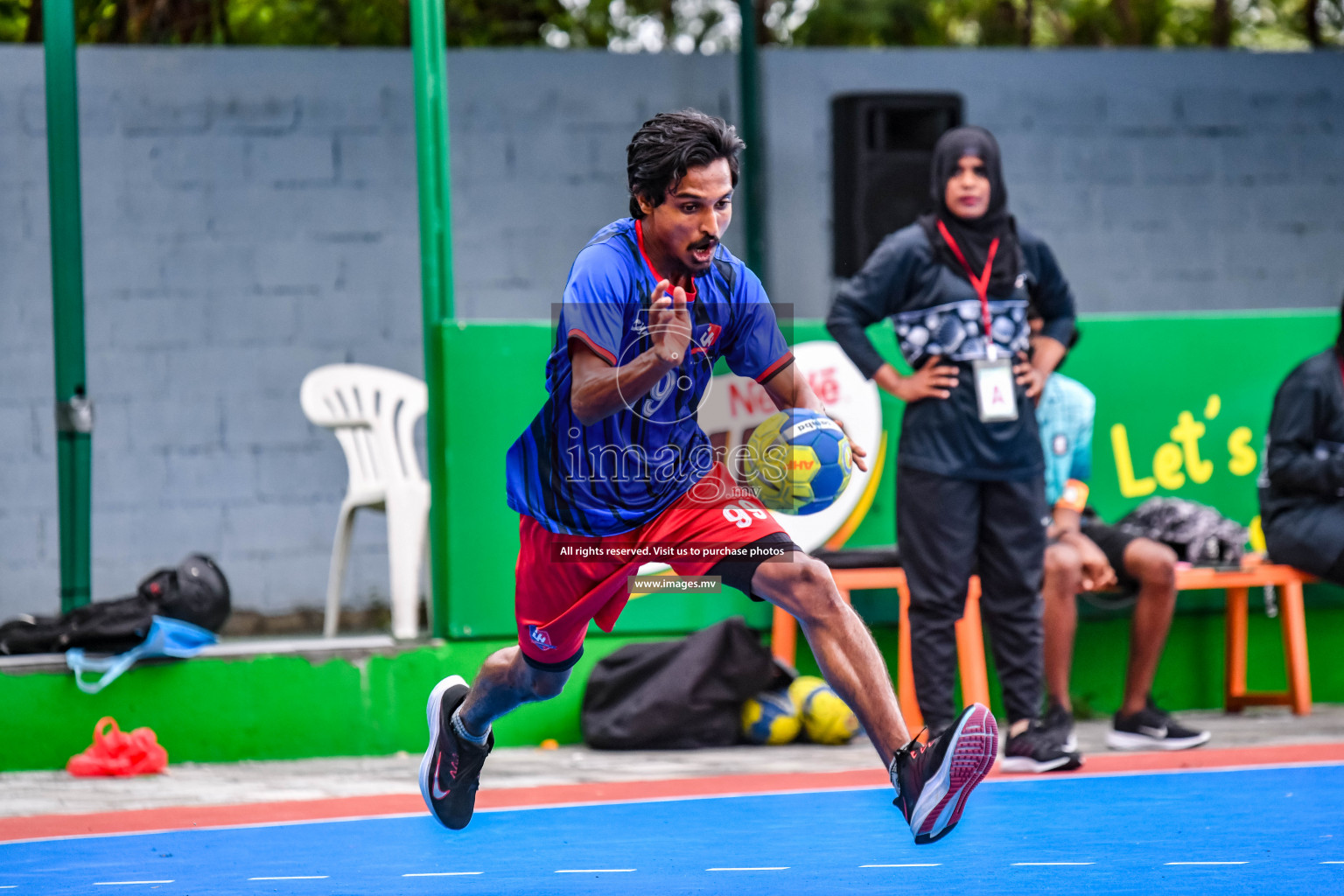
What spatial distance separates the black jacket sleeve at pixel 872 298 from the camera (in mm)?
5910

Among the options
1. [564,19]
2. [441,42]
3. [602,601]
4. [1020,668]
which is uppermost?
[564,19]

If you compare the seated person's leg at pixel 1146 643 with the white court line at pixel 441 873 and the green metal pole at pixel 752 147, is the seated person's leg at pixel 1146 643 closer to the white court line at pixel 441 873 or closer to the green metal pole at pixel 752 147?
the white court line at pixel 441 873

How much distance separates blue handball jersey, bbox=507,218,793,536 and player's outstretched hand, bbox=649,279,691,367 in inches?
10.9

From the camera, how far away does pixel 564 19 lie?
11414 millimetres

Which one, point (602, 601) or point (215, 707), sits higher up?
point (602, 601)

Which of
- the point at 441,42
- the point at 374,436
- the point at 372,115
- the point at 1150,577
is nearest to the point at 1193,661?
the point at 1150,577

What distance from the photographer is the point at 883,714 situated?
12.1 ft

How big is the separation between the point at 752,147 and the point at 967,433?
4.92 metres

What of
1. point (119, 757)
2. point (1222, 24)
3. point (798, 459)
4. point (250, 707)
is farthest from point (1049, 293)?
point (1222, 24)

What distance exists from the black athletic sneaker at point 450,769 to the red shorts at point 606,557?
0.44 metres

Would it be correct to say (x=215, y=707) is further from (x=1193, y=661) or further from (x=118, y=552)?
(x=1193, y=661)

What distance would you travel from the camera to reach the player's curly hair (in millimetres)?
3727

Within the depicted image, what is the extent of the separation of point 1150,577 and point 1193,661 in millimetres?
1001

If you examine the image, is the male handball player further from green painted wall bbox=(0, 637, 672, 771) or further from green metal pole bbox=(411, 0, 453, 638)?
green metal pole bbox=(411, 0, 453, 638)
